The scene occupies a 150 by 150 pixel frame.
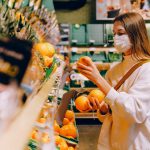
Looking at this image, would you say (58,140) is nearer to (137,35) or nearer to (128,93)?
(128,93)

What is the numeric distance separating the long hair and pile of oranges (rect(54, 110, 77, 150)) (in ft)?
2.43

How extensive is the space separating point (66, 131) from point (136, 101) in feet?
2.72

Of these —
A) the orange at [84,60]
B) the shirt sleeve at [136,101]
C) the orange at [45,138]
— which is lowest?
the shirt sleeve at [136,101]

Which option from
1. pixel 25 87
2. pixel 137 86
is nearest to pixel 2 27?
pixel 25 87

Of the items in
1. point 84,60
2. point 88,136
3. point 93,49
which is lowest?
point 88,136

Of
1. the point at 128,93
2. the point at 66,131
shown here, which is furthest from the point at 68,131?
the point at 128,93

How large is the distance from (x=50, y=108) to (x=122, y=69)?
106cm

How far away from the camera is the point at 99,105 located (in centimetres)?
232

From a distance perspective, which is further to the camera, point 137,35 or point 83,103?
point 83,103

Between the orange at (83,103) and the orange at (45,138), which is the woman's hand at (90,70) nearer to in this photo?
the orange at (83,103)

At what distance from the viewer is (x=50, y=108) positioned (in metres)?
1.32

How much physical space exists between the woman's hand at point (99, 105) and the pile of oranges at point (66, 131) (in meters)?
0.32

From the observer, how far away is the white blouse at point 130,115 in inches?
75.7

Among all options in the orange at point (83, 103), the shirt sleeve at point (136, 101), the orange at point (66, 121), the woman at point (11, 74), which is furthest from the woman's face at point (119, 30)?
the woman at point (11, 74)
